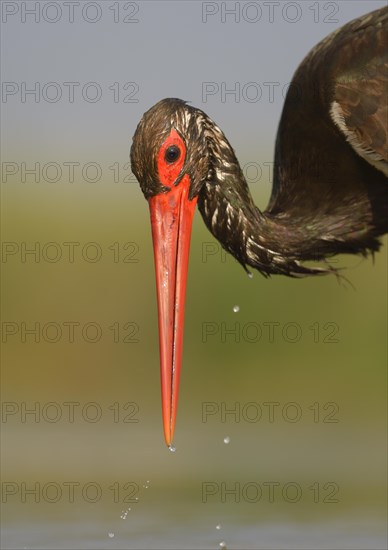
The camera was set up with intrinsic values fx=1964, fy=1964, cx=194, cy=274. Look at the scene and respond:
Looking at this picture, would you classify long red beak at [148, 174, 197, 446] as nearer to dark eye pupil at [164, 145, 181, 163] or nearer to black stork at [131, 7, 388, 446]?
black stork at [131, 7, 388, 446]

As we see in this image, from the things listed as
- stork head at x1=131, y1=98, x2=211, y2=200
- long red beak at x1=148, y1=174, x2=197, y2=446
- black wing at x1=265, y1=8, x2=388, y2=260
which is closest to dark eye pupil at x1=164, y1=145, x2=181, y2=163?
stork head at x1=131, y1=98, x2=211, y2=200

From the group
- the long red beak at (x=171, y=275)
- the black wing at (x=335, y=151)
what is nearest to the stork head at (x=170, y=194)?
the long red beak at (x=171, y=275)

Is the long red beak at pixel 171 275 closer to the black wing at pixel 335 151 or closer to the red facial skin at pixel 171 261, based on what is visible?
the red facial skin at pixel 171 261

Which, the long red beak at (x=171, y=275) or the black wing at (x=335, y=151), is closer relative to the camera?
the long red beak at (x=171, y=275)

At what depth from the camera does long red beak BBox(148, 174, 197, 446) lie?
10086mm

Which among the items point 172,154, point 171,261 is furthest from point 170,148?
point 171,261

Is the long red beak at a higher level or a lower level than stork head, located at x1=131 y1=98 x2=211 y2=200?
lower

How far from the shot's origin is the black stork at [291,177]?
10125 millimetres

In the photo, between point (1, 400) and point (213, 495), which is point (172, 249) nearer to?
point (213, 495)

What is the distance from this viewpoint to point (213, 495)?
39.5 ft

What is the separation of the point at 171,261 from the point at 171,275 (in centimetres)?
8

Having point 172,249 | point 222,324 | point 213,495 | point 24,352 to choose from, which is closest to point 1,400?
point 24,352

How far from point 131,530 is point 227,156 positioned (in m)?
2.32

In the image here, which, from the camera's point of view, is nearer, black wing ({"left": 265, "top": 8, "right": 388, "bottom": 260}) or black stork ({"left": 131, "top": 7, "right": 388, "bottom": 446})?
black stork ({"left": 131, "top": 7, "right": 388, "bottom": 446})
